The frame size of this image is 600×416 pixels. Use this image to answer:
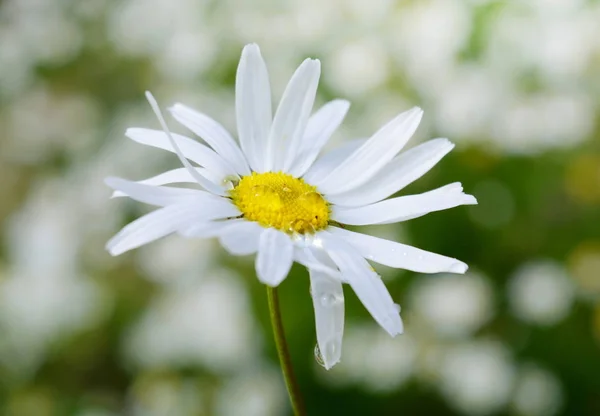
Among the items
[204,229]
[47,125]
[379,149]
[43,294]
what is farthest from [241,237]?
[47,125]

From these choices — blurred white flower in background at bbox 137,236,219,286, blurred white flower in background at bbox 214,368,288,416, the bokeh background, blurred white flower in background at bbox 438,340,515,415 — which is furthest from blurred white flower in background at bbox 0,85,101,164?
blurred white flower in background at bbox 438,340,515,415

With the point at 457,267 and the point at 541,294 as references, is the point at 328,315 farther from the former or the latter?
the point at 541,294

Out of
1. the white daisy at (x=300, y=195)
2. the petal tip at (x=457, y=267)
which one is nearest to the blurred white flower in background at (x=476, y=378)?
the white daisy at (x=300, y=195)

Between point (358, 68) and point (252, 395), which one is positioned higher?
point (358, 68)

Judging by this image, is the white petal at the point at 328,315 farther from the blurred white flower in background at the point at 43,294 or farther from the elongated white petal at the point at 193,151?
the blurred white flower in background at the point at 43,294

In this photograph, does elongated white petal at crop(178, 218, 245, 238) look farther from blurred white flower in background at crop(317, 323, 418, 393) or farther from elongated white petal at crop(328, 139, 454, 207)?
blurred white flower in background at crop(317, 323, 418, 393)

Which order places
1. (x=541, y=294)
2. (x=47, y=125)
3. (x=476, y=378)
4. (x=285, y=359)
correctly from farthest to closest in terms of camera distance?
(x=47, y=125) < (x=541, y=294) < (x=476, y=378) < (x=285, y=359)

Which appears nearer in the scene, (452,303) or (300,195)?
(300,195)

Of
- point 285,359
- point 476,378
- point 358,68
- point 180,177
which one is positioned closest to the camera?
point 285,359

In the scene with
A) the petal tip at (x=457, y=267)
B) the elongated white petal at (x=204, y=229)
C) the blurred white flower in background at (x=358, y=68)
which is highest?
the elongated white petal at (x=204, y=229)
